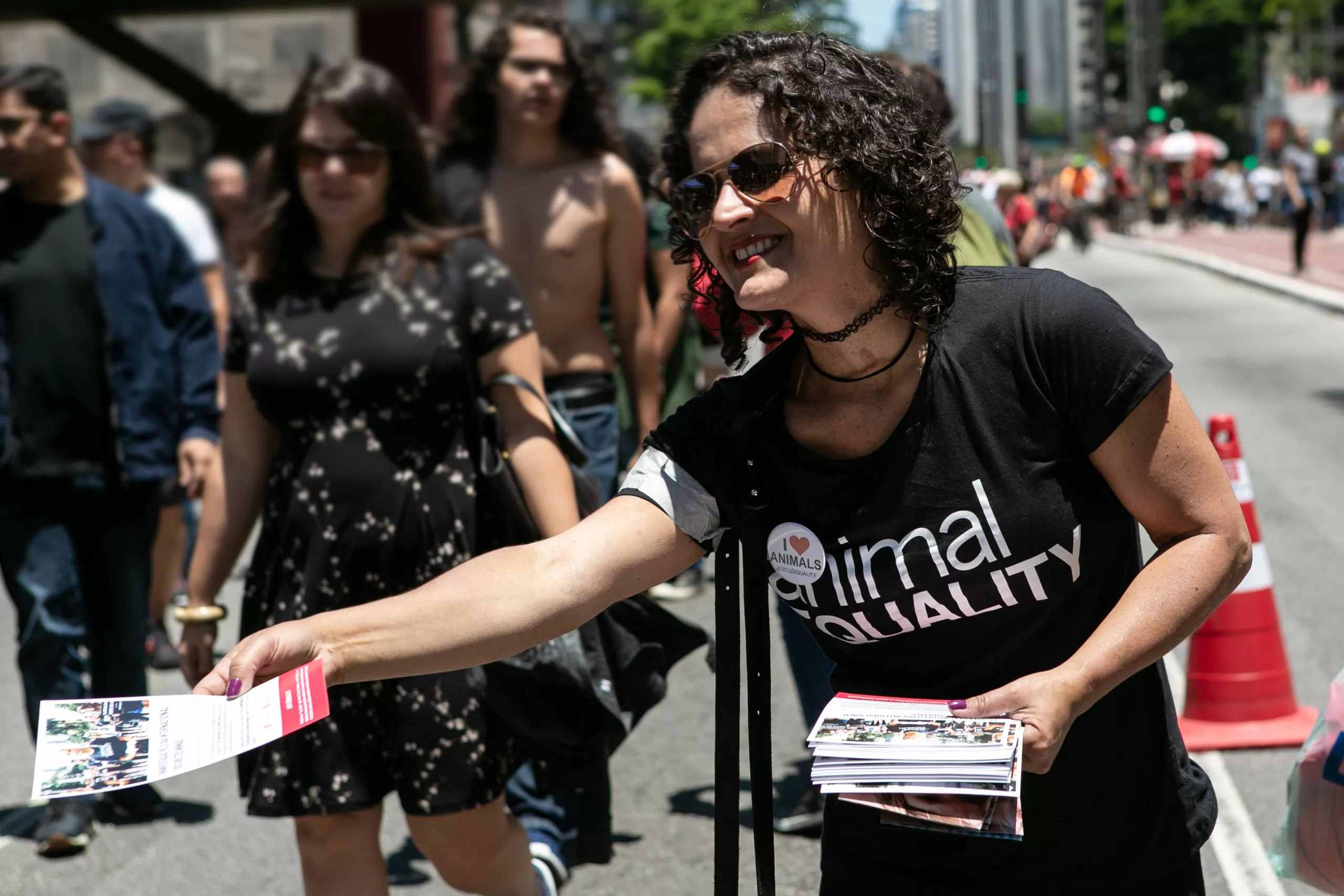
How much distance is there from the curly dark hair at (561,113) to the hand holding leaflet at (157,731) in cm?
341

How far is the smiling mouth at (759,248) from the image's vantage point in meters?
2.13

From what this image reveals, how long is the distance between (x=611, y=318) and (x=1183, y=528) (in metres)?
3.21

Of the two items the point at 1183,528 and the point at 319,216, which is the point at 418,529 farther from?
the point at 1183,528

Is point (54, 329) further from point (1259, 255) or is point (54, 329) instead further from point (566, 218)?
point (1259, 255)

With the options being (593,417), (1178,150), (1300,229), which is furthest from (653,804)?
(1178,150)

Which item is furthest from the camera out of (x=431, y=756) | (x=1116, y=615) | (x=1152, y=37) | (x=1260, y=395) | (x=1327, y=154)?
(x=1152, y=37)

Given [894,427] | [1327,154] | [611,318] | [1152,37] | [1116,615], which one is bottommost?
[1327,154]

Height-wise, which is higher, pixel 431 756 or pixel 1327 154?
pixel 431 756

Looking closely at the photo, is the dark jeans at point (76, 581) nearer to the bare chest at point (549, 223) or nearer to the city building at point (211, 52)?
the bare chest at point (549, 223)

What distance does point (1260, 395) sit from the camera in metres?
12.6

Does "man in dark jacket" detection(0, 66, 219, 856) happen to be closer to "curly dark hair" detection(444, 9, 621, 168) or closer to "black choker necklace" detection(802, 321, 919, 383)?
"curly dark hair" detection(444, 9, 621, 168)

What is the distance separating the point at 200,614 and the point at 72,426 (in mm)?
1682

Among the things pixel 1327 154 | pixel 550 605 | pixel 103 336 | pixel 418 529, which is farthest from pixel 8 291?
pixel 1327 154

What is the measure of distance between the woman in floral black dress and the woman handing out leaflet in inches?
46.4
